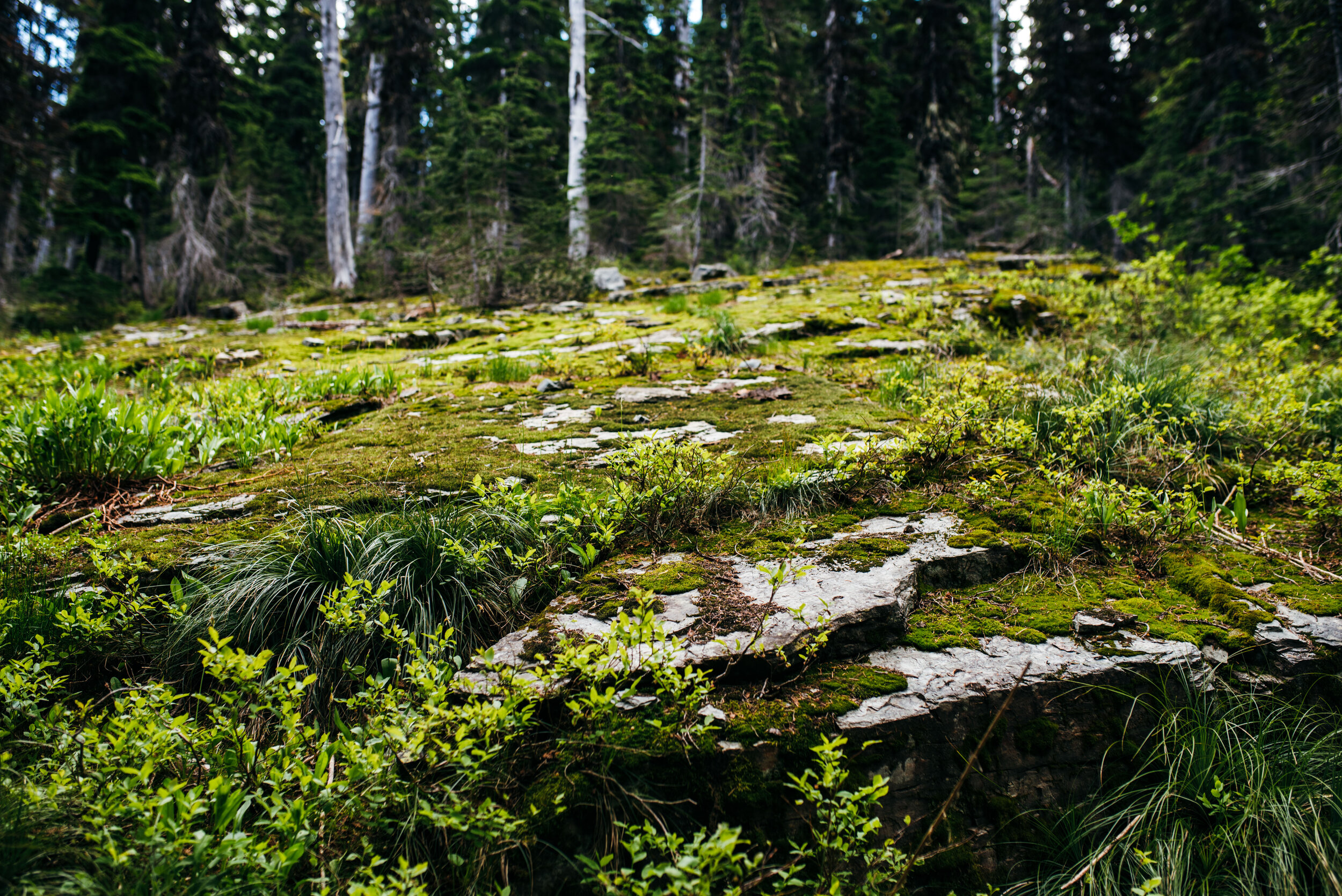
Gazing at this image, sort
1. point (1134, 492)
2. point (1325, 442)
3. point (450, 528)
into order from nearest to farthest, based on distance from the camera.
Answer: point (450, 528) < point (1134, 492) < point (1325, 442)

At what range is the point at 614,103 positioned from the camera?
20078 millimetres

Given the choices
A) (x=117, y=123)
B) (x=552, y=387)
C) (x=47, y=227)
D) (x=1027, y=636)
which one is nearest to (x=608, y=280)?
(x=552, y=387)

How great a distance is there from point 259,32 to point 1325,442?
112ft

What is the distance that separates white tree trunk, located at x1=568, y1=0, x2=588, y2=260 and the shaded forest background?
0.61 m

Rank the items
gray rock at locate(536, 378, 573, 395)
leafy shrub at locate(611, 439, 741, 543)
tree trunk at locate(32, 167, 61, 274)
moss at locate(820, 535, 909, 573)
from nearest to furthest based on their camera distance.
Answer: moss at locate(820, 535, 909, 573), leafy shrub at locate(611, 439, 741, 543), gray rock at locate(536, 378, 573, 395), tree trunk at locate(32, 167, 61, 274)

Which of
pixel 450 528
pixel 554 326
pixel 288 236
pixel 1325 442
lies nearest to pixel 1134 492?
pixel 1325 442

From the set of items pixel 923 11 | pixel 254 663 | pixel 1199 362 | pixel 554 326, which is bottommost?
pixel 254 663

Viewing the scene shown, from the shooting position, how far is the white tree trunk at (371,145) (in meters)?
19.5

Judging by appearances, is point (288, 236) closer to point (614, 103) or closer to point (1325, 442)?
point (614, 103)

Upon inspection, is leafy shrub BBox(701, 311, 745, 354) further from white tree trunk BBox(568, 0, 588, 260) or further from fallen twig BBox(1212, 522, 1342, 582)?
white tree trunk BBox(568, 0, 588, 260)

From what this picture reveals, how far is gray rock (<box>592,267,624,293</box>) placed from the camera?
1136 cm

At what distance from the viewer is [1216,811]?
1.62m

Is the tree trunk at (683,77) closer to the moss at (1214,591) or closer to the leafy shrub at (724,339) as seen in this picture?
the leafy shrub at (724,339)

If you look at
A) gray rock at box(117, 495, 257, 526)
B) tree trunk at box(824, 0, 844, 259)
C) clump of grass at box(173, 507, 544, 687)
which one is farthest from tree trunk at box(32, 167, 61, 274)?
tree trunk at box(824, 0, 844, 259)
